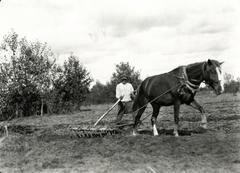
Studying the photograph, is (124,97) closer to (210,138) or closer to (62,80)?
(210,138)

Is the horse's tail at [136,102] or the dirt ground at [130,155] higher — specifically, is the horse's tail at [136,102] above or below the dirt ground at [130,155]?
above

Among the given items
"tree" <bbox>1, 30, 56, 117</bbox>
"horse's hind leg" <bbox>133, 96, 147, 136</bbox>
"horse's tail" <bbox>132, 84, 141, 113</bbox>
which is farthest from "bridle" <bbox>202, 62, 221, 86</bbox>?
"tree" <bbox>1, 30, 56, 117</bbox>

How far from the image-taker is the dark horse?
7355 mm

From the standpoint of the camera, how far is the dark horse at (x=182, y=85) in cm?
736

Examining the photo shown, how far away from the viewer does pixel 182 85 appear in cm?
770

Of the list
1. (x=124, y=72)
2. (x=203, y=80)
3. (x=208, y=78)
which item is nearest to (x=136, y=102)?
(x=203, y=80)

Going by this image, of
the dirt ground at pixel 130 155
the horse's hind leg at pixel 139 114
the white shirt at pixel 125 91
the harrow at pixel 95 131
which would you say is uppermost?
the white shirt at pixel 125 91

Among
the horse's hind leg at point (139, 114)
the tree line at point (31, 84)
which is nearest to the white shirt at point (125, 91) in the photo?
the horse's hind leg at point (139, 114)

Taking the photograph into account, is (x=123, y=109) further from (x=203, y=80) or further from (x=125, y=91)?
(x=203, y=80)

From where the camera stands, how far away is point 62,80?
88.7ft

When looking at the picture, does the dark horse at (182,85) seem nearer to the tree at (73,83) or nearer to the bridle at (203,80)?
the bridle at (203,80)

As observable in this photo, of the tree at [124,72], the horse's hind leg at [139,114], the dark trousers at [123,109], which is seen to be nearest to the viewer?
the horse's hind leg at [139,114]

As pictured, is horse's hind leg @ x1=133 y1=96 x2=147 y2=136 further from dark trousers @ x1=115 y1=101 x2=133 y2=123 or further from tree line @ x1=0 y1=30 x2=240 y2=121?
tree line @ x1=0 y1=30 x2=240 y2=121

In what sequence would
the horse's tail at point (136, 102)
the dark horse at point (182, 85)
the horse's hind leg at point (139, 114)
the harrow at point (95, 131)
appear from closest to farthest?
the dark horse at point (182, 85), the harrow at point (95, 131), the horse's hind leg at point (139, 114), the horse's tail at point (136, 102)
